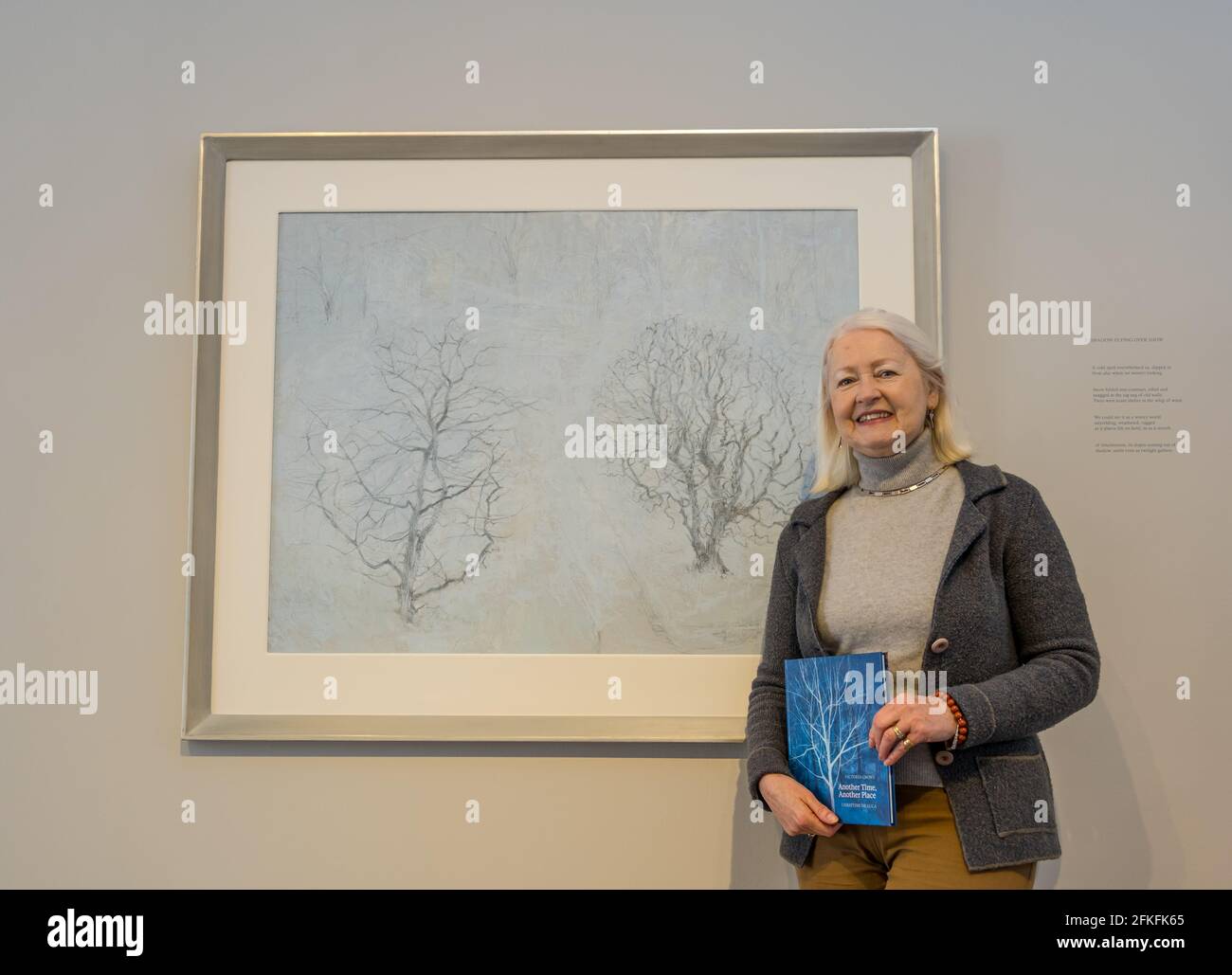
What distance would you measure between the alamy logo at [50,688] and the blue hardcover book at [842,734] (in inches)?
49.8

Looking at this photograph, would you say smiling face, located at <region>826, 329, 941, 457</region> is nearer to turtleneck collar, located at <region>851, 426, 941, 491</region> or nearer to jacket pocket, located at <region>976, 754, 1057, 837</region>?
turtleneck collar, located at <region>851, 426, 941, 491</region>

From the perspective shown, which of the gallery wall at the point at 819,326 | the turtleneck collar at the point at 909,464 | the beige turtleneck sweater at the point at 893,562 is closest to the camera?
the beige turtleneck sweater at the point at 893,562

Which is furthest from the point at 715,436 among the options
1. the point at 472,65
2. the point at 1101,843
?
the point at 1101,843

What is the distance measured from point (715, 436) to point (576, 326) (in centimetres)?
32

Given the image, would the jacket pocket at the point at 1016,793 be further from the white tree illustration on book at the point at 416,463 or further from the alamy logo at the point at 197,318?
the alamy logo at the point at 197,318

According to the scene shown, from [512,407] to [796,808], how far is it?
0.86 meters

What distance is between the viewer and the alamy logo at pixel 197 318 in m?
1.80

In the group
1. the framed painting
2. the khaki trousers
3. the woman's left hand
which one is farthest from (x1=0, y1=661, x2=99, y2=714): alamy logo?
the woman's left hand

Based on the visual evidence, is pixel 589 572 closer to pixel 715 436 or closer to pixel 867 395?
pixel 715 436

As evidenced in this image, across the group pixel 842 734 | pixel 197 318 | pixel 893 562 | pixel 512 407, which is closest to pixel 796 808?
pixel 842 734

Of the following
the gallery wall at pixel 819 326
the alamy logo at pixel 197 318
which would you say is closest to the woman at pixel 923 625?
the gallery wall at pixel 819 326

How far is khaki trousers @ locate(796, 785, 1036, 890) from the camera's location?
1229 millimetres

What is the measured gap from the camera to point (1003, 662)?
4.27ft
